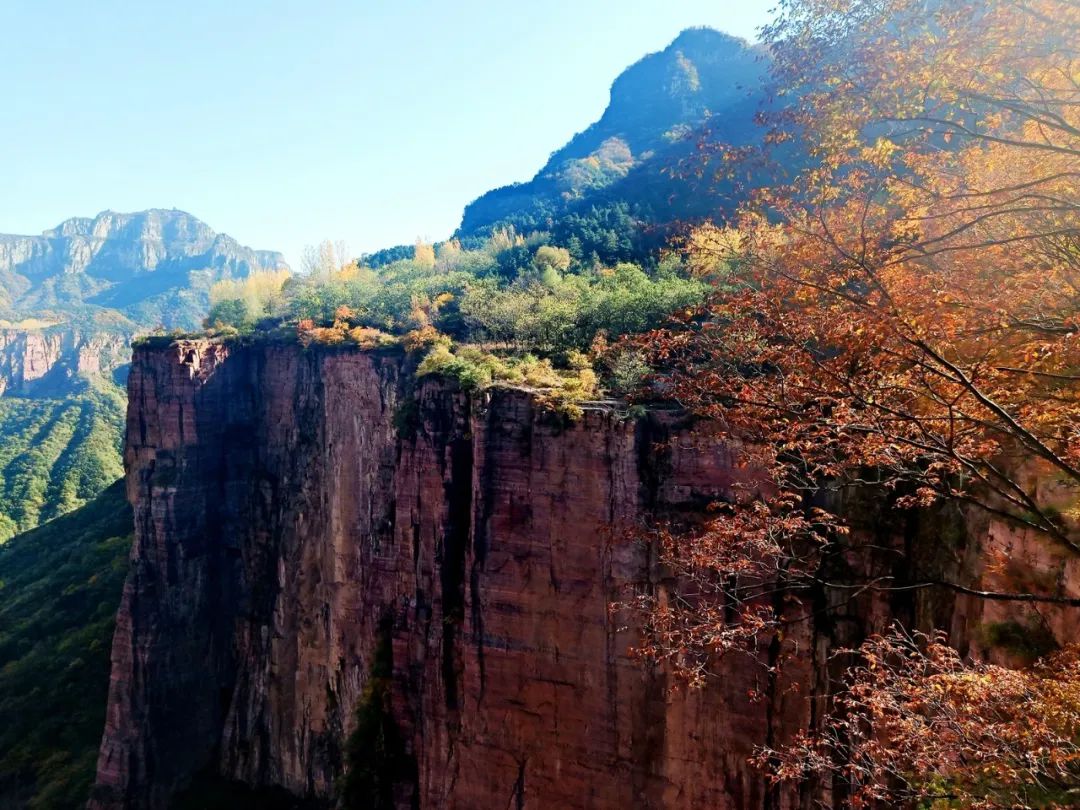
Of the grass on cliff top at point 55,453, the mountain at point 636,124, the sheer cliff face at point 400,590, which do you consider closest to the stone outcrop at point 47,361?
the grass on cliff top at point 55,453

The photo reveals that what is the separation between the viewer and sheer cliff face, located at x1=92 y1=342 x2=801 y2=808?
1355cm

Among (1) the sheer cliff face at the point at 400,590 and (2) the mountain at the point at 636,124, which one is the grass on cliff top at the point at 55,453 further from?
(2) the mountain at the point at 636,124

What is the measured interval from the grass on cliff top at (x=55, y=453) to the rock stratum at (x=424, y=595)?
135 feet

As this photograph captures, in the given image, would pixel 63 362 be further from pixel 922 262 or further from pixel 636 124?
pixel 922 262

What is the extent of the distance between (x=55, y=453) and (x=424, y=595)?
258ft

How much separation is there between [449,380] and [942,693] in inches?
545

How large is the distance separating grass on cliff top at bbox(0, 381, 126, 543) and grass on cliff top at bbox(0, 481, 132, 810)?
2562 centimetres

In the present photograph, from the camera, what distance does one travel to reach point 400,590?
1738 centimetres

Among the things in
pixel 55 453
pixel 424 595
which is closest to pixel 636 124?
pixel 55 453

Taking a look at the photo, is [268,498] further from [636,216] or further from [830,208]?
[636,216]

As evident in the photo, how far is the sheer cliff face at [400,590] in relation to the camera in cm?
1355

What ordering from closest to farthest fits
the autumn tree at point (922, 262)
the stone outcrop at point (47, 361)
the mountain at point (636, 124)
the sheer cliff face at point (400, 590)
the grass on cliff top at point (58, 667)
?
the autumn tree at point (922, 262) < the sheer cliff face at point (400, 590) < the grass on cliff top at point (58, 667) < the mountain at point (636, 124) < the stone outcrop at point (47, 361)

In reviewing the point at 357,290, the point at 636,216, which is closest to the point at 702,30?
the point at 636,216

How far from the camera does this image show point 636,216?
49.9 meters
